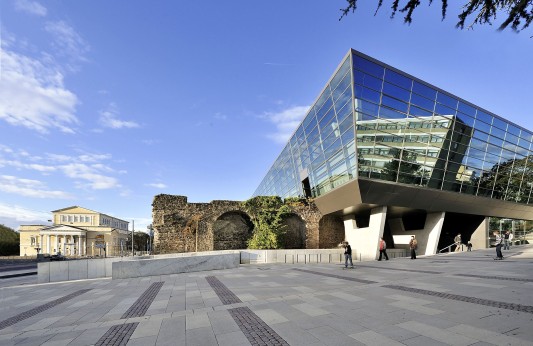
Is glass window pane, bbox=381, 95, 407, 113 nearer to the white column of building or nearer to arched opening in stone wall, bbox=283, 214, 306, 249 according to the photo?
the white column of building

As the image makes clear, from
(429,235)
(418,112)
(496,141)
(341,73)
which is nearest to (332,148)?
(341,73)

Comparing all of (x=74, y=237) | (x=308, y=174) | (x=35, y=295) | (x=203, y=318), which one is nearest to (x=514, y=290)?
(x=203, y=318)

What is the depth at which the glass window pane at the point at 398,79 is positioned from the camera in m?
22.0

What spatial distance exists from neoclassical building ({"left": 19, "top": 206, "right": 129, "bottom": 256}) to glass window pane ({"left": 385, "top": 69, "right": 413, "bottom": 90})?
66.1 meters

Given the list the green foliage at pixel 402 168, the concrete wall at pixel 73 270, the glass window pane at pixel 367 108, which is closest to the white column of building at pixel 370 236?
the green foliage at pixel 402 168

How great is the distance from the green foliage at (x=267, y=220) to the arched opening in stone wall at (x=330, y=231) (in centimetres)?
428

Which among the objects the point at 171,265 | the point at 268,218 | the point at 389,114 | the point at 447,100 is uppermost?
the point at 447,100

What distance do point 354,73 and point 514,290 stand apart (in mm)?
16278

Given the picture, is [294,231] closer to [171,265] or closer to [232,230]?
[232,230]

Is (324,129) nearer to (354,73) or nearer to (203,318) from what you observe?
(354,73)

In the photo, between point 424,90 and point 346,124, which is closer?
point 346,124

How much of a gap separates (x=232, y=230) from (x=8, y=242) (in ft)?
204

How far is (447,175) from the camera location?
2539 cm

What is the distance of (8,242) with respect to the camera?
62.2 meters
